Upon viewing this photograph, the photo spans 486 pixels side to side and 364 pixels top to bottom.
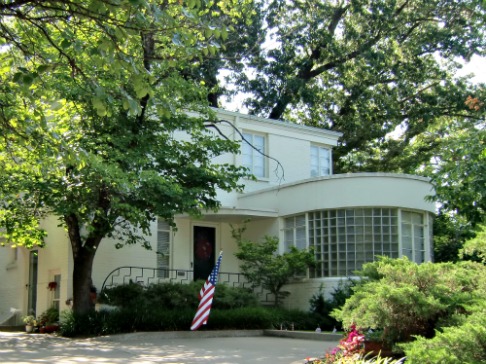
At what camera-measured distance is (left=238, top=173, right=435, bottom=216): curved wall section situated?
755 inches

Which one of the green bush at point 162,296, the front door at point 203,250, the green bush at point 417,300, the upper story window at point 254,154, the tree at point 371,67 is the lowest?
the green bush at point 162,296

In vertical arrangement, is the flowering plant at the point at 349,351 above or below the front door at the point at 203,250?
below

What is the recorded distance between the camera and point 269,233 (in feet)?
69.5

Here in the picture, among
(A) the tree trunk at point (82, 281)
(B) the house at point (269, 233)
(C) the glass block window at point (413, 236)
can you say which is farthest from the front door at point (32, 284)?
(C) the glass block window at point (413, 236)

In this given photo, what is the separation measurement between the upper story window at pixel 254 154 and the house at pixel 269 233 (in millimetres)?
38

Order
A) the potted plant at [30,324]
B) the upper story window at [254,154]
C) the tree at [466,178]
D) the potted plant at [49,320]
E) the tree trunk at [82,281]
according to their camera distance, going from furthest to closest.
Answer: the upper story window at [254,154]
the potted plant at [30,324]
the potted plant at [49,320]
the tree trunk at [82,281]
the tree at [466,178]

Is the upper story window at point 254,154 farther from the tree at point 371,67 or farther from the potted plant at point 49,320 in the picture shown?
the potted plant at point 49,320

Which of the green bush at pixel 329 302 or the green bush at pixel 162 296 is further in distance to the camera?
the green bush at pixel 329 302

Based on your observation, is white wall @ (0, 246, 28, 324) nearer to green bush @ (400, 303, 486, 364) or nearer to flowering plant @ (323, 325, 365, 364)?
flowering plant @ (323, 325, 365, 364)

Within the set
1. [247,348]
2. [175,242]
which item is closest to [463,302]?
[247,348]

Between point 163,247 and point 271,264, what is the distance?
11.7ft

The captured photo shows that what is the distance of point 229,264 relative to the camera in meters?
21.7

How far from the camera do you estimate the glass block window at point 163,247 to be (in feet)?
66.7

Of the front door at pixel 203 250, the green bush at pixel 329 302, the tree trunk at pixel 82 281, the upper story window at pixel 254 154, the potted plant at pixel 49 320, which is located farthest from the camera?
the upper story window at pixel 254 154
